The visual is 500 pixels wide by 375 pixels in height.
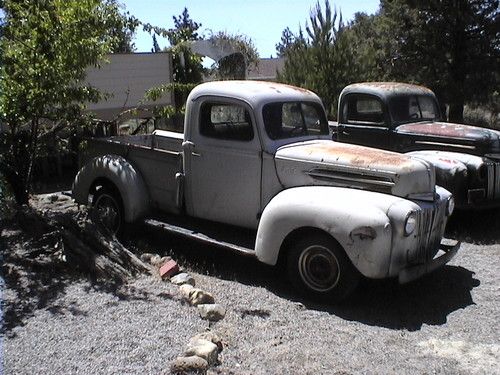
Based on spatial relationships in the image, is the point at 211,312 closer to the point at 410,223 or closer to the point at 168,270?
the point at 168,270

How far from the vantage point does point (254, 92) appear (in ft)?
19.1

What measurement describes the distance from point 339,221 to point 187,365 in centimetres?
176

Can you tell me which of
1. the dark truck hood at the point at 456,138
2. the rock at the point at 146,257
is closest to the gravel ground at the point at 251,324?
the rock at the point at 146,257

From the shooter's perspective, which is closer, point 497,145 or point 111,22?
point 111,22

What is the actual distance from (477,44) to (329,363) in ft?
54.9

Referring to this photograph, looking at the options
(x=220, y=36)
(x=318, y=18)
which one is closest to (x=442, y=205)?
(x=318, y=18)

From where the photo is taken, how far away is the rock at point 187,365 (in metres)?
3.54

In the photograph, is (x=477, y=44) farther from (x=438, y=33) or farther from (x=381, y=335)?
(x=381, y=335)

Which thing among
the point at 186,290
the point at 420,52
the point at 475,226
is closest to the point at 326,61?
the point at 420,52

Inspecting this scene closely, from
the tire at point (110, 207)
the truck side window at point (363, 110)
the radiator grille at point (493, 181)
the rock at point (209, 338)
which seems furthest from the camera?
the truck side window at point (363, 110)

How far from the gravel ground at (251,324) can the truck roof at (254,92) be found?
5.70ft

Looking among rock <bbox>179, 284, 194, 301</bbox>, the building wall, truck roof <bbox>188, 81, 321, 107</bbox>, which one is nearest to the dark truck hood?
Result: truck roof <bbox>188, 81, 321, 107</bbox>

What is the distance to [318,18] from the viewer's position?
50.7 ft

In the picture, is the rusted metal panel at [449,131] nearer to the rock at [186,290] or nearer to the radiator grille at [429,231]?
the radiator grille at [429,231]
